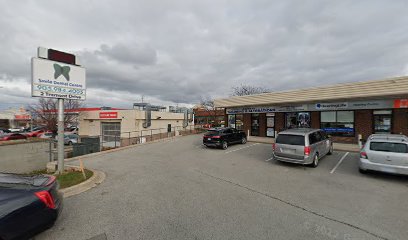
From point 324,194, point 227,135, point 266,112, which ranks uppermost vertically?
point 266,112

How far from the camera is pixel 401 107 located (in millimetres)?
12211

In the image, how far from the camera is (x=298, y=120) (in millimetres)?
16344

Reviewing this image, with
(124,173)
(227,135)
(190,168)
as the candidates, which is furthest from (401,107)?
(124,173)

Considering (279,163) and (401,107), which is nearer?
(279,163)

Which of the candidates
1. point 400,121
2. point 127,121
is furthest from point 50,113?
point 400,121

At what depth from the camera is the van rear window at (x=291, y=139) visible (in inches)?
340

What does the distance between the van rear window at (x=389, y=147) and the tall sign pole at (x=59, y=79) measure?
1165 cm

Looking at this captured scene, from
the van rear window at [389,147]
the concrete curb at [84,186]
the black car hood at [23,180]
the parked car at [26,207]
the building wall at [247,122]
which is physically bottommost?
the concrete curb at [84,186]

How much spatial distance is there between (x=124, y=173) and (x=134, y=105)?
27.7 m

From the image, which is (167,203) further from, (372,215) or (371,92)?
(371,92)

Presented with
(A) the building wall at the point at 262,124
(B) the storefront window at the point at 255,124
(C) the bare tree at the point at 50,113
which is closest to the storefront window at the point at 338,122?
(A) the building wall at the point at 262,124

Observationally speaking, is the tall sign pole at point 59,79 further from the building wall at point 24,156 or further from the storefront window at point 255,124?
the storefront window at point 255,124

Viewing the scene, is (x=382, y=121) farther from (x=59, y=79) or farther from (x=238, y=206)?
(x=59, y=79)

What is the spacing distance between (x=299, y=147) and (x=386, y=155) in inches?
109
